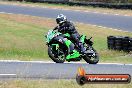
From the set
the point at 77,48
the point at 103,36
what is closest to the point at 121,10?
the point at 103,36

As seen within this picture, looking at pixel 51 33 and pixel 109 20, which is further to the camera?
pixel 109 20

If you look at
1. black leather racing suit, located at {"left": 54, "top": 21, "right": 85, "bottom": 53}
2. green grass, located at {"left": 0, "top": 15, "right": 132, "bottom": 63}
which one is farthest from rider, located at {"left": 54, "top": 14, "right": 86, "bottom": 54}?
green grass, located at {"left": 0, "top": 15, "right": 132, "bottom": 63}

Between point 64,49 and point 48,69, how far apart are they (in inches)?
34.7

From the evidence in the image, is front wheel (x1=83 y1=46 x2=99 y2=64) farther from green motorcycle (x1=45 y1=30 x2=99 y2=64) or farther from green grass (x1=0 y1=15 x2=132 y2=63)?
green grass (x1=0 y1=15 x2=132 y2=63)

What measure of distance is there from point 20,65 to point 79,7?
33.1 meters

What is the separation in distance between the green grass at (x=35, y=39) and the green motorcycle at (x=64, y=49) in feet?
9.21

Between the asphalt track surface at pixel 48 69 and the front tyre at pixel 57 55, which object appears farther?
the front tyre at pixel 57 55

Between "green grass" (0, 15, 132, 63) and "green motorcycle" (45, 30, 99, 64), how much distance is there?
9.21 feet

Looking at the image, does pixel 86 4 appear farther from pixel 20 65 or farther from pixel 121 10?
pixel 20 65

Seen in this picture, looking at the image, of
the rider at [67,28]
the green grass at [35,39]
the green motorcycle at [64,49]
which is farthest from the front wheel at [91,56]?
the green grass at [35,39]

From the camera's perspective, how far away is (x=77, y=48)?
580 inches

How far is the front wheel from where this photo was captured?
14531 mm

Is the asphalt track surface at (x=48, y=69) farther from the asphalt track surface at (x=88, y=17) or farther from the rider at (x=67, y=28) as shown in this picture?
the asphalt track surface at (x=88, y=17)

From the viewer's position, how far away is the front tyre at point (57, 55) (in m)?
13.9
